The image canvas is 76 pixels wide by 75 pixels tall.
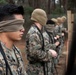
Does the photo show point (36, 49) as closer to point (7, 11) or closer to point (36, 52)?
point (36, 52)

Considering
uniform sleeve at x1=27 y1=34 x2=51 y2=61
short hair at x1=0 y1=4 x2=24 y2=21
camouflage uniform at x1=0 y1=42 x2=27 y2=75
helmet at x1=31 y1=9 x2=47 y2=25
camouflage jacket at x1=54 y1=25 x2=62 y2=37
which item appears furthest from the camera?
camouflage jacket at x1=54 y1=25 x2=62 y2=37

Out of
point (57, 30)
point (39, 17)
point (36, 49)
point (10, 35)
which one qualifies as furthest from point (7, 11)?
point (57, 30)

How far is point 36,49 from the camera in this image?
5.02 meters

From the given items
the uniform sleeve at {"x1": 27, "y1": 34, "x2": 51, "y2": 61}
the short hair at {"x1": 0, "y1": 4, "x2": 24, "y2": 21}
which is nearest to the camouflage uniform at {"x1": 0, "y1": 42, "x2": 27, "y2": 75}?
the short hair at {"x1": 0, "y1": 4, "x2": 24, "y2": 21}

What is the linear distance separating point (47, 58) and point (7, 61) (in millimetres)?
2129

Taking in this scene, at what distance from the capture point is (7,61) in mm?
3020

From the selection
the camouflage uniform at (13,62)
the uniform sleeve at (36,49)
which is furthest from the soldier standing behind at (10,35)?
the uniform sleeve at (36,49)

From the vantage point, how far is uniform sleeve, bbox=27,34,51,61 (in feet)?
16.4

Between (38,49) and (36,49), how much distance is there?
0.11 feet

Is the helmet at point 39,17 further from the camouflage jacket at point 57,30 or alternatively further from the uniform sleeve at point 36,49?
the camouflage jacket at point 57,30

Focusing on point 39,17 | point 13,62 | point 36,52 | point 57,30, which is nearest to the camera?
point 13,62

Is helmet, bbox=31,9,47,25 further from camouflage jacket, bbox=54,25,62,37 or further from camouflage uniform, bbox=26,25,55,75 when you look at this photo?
camouflage jacket, bbox=54,25,62,37

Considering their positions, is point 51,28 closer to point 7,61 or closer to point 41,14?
point 41,14

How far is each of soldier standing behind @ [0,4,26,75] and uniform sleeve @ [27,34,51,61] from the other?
5.78ft
